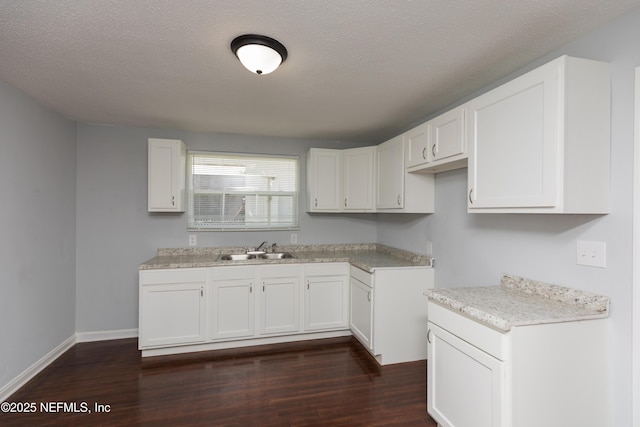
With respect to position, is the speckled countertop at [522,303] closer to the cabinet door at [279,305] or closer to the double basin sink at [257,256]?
the cabinet door at [279,305]

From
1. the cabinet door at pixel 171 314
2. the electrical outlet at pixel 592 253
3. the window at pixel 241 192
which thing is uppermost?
the window at pixel 241 192

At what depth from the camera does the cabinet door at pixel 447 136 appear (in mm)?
2027

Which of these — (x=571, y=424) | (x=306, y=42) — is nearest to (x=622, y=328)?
(x=571, y=424)

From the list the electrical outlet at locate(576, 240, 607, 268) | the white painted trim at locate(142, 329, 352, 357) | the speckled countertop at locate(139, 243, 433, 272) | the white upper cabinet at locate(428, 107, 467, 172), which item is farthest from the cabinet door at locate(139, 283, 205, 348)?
the electrical outlet at locate(576, 240, 607, 268)

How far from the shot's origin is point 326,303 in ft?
10.5

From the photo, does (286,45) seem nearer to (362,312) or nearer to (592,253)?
(592,253)

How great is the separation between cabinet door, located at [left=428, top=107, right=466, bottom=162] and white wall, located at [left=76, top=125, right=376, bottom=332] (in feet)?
8.08

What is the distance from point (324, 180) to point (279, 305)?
151 centimetres

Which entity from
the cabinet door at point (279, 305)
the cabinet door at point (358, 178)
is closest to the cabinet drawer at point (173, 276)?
the cabinet door at point (279, 305)

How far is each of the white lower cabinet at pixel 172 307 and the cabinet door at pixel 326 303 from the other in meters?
1.05

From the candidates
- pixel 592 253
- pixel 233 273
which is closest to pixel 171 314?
pixel 233 273

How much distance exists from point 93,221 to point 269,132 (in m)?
2.12

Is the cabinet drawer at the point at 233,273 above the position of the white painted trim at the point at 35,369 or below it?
above

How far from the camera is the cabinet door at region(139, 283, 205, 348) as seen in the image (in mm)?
2758
